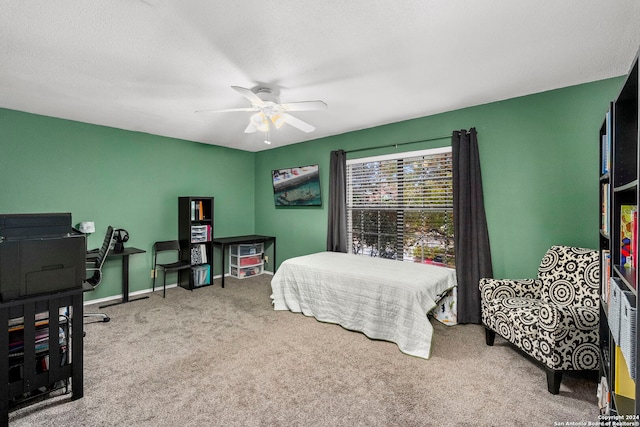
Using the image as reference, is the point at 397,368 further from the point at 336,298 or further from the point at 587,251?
the point at 587,251

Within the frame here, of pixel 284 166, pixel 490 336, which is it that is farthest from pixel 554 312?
pixel 284 166

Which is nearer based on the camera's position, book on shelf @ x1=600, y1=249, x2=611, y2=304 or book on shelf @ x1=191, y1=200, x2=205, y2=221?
book on shelf @ x1=600, y1=249, x2=611, y2=304

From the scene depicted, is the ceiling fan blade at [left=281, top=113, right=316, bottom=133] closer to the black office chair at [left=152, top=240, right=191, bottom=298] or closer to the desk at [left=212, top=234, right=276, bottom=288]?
the desk at [left=212, top=234, right=276, bottom=288]

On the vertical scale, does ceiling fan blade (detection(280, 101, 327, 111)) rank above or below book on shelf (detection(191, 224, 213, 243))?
above

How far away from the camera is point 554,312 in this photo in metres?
2.05

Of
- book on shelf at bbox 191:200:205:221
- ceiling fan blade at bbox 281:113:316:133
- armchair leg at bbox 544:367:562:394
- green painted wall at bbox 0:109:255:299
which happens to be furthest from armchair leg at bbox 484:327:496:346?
green painted wall at bbox 0:109:255:299

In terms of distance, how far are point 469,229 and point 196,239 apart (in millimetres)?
3838

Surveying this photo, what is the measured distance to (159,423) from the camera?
173 centimetres

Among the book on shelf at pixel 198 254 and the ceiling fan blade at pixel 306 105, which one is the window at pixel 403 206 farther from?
the book on shelf at pixel 198 254

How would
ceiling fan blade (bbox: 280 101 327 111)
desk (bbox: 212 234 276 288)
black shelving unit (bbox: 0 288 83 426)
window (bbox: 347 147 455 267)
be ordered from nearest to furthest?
black shelving unit (bbox: 0 288 83 426) → ceiling fan blade (bbox: 280 101 327 111) → window (bbox: 347 147 455 267) → desk (bbox: 212 234 276 288)

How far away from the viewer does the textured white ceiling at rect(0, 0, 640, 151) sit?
171 cm

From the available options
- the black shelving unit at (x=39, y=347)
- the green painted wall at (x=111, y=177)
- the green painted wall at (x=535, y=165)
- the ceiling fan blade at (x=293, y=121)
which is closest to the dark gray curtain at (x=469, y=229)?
the green painted wall at (x=535, y=165)

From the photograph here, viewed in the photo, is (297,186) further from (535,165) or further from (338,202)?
(535,165)

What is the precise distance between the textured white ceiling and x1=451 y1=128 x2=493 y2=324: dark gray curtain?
0.55 metres
